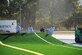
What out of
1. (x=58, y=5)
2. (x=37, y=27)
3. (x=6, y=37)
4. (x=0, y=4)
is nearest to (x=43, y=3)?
(x=58, y=5)

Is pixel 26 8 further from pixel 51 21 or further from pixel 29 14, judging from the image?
pixel 51 21

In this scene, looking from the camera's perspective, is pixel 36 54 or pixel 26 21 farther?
pixel 26 21

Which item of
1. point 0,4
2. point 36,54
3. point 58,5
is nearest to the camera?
point 36,54

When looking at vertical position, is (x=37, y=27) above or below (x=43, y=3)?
below

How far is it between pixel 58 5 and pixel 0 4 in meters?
16.9

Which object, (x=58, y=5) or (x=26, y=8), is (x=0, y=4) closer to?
(x=26, y=8)

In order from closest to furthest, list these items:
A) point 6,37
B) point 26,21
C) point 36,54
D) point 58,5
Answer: point 36,54 < point 6,37 < point 26,21 < point 58,5

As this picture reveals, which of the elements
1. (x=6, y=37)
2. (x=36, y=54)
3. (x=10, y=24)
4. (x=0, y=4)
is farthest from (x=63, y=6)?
(x=36, y=54)

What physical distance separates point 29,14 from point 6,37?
173ft

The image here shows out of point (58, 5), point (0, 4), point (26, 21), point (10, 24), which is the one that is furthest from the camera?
point (58, 5)

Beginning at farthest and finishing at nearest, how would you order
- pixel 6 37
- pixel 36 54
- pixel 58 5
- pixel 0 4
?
pixel 58 5, pixel 0 4, pixel 6 37, pixel 36 54

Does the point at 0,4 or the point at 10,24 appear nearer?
the point at 10,24

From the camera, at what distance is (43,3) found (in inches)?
3273

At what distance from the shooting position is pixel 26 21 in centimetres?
7769
